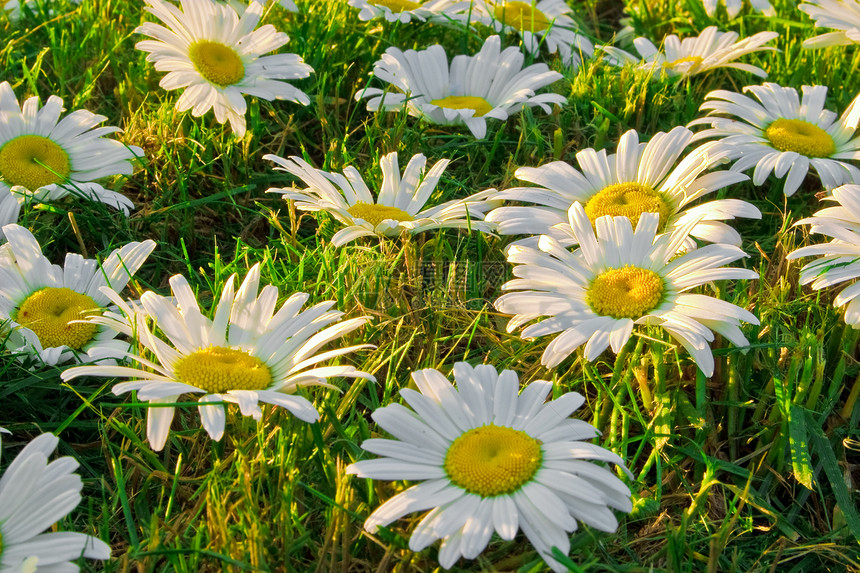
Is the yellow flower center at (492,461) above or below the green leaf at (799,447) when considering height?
above

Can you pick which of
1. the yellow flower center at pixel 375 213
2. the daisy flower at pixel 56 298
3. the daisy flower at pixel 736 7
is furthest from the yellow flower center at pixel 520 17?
the daisy flower at pixel 56 298

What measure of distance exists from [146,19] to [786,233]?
2379 mm

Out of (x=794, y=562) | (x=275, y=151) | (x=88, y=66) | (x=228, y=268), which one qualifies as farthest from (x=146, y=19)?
(x=794, y=562)

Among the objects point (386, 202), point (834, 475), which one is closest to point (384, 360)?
point (386, 202)

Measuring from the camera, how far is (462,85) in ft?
10.3

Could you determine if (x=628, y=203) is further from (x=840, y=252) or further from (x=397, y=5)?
(x=397, y=5)

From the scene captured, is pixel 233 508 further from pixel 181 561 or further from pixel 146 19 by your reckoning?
pixel 146 19

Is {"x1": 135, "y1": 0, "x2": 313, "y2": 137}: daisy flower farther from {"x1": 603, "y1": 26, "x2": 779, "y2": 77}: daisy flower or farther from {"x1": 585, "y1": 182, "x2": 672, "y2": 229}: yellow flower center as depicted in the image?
{"x1": 603, "y1": 26, "x2": 779, "y2": 77}: daisy flower

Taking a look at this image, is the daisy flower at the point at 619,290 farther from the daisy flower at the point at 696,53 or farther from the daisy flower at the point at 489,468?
the daisy flower at the point at 696,53

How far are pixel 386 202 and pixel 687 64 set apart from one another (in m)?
1.28

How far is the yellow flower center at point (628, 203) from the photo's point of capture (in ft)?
7.83

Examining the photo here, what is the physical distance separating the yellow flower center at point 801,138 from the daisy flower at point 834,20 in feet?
1.80

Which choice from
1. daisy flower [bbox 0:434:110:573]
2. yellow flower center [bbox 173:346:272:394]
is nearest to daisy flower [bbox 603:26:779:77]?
yellow flower center [bbox 173:346:272:394]

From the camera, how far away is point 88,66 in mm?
3211
